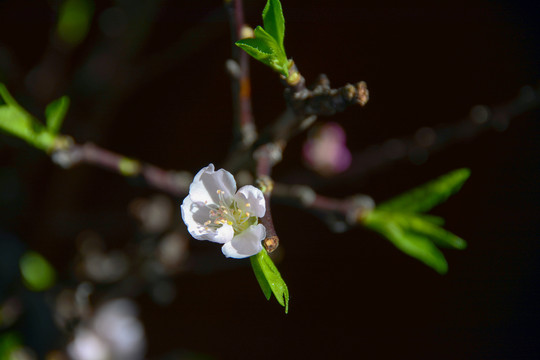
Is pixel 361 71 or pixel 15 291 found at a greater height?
Result: pixel 361 71

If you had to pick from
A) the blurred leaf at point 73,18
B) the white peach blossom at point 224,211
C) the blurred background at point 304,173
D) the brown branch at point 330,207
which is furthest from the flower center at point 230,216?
the blurred leaf at point 73,18

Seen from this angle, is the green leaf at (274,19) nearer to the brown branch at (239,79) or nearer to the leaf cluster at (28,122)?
the brown branch at (239,79)

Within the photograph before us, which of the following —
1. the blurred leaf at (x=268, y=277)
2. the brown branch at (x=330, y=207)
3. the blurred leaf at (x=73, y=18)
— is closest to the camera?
the blurred leaf at (x=268, y=277)

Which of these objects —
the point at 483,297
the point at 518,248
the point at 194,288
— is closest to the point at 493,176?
the point at 518,248

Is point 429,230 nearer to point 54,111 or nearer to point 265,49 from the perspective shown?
point 265,49

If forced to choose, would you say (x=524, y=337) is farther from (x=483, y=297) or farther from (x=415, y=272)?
(x=415, y=272)

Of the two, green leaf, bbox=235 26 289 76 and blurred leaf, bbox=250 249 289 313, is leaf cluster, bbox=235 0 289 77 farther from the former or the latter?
blurred leaf, bbox=250 249 289 313
